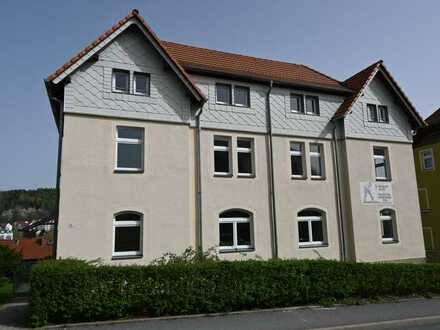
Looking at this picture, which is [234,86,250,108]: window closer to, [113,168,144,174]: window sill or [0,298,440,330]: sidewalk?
[113,168,144,174]: window sill

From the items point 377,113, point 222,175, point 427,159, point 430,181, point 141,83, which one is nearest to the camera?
point 141,83

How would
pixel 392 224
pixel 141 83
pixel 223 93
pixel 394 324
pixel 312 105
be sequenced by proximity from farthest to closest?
pixel 392 224
pixel 312 105
pixel 223 93
pixel 141 83
pixel 394 324

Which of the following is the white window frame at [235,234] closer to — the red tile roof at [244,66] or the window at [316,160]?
the window at [316,160]

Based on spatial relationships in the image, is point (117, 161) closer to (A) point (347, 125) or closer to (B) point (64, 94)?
(B) point (64, 94)

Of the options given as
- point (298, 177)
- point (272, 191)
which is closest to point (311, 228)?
point (298, 177)

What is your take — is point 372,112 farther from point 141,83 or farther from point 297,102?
point 141,83

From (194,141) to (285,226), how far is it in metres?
5.26

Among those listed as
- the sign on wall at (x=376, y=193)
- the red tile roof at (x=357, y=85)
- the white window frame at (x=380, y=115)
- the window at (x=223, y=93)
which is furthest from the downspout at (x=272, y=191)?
the white window frame at (x=380, y=115)

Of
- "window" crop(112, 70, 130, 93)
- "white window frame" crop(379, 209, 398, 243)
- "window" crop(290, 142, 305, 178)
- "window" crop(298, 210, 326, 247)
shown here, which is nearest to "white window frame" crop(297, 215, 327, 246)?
"window" crop(298, 210, 326, 247)

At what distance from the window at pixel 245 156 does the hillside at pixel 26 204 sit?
10809 centimetres

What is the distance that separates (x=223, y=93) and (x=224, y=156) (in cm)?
275

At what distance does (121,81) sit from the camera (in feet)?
41.6

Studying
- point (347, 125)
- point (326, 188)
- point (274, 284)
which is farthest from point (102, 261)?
point (347, 125)

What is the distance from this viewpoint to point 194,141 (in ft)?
45.2
